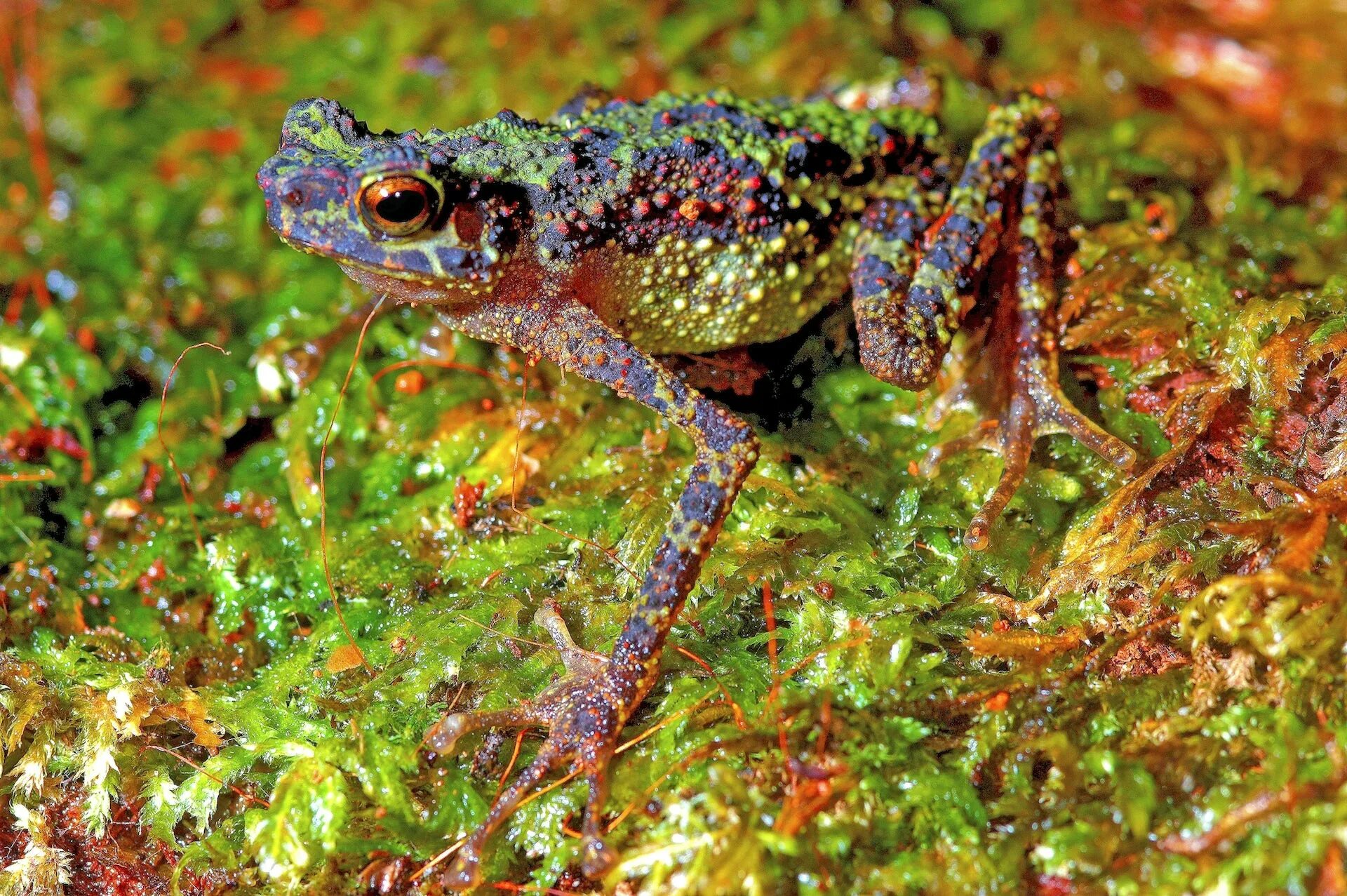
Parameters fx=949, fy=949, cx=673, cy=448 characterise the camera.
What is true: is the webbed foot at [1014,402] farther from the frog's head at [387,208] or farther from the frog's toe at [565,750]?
the frog's head at [387,208]

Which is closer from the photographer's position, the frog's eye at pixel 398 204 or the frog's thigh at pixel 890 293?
the frog's eye at pixel 398 204

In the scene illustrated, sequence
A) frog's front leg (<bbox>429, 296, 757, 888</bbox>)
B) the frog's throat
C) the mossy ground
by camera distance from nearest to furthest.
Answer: the mossy ground < frog's front leg (<bbox>429, 296, 757, 888</bbox>) < the frog's throat

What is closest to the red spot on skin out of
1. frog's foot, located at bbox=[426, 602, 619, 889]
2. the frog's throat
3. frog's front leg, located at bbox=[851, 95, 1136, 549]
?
frog's front leg, located at bbox=[851, 95, 1136, 549]

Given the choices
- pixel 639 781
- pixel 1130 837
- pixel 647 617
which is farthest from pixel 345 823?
pixel 1130 837

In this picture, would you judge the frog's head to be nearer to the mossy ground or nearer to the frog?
the frog

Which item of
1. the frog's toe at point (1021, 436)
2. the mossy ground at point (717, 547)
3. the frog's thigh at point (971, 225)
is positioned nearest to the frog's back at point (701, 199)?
the frog's thigh at point (971, 225)

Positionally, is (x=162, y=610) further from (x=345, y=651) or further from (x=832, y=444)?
(x=832, y=444)

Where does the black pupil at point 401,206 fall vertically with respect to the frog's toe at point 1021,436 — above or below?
above

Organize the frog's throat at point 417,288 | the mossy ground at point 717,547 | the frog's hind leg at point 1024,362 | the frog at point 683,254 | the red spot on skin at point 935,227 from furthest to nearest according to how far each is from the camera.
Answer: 1. the red spot on skin at point 935,227
2. the frog's hind leg at point 1024,362
3. the frog's throat at point 417,288
4. the frog at point 683,254
5. the mossy ground at point 717,547
